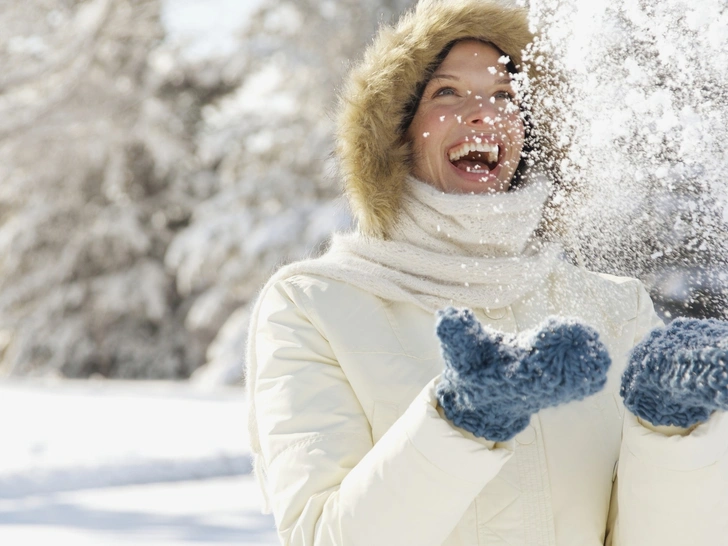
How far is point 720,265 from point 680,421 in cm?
54

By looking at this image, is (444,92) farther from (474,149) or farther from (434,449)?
(434,449)

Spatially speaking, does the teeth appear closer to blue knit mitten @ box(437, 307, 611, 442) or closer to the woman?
the woman

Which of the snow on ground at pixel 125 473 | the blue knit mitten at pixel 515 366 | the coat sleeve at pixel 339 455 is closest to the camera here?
the blue knit mitten at pixel 515 366

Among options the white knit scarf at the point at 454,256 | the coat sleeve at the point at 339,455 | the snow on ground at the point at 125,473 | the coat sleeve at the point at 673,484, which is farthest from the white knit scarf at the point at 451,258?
the snow on ground at the point at 125,473

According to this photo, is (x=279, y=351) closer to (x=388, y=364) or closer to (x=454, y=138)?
(x=388, y=364)

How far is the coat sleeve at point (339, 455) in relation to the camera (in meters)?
1.30

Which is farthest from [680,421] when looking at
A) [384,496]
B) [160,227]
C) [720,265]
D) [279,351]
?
[160,227]

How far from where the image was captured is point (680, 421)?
128 centimetres

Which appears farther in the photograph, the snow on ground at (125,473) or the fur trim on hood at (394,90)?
the snow on ground at (125,473)

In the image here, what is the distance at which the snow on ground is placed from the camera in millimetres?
5355

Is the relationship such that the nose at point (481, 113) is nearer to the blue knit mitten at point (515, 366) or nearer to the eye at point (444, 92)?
the eye at point (444, 92)

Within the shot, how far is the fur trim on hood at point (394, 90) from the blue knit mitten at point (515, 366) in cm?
71

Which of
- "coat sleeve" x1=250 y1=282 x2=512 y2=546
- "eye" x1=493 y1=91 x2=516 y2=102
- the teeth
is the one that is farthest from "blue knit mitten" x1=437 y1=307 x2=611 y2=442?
"eye" x1=493 y1=91 x2=516 y2=102

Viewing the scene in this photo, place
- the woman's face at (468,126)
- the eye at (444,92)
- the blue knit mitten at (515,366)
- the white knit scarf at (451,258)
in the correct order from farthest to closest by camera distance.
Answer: the eye at (444,92)
the woman's face at (468,126)
the white knit scarf at (451,258)
the blue knit mitten at (515,366)
